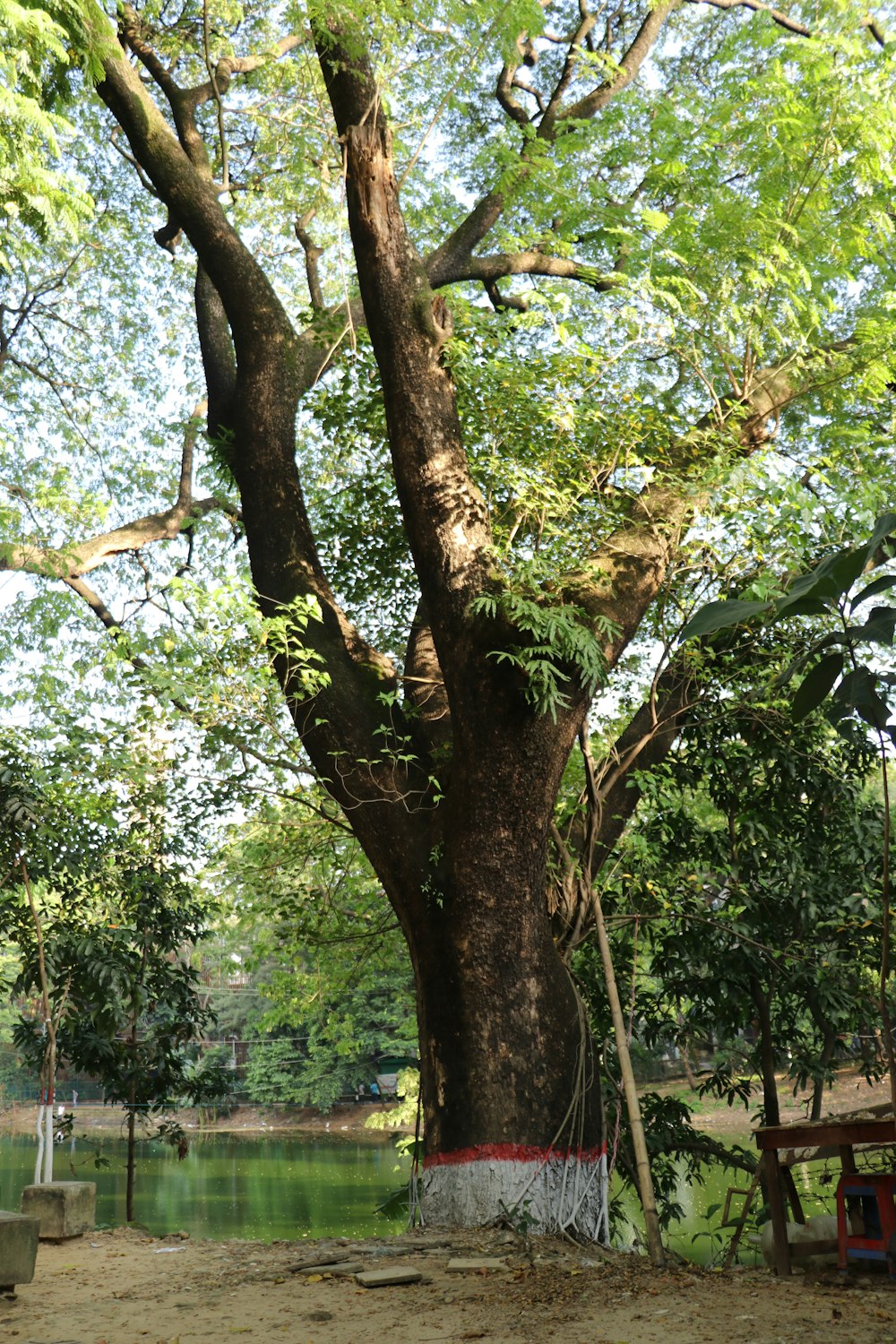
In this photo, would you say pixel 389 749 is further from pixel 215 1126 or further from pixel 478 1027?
pixel 215 1126

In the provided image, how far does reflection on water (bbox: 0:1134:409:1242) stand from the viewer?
1257cm

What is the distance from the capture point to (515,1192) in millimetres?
4520

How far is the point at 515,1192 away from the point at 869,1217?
1.37 m

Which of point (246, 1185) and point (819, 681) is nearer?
point (819, 681)

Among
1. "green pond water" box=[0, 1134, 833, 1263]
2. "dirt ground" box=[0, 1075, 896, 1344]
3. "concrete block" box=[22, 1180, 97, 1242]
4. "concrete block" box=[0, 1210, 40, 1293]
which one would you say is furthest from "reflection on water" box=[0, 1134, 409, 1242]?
"concrete block" box=[0, 1210, 40, 1293]

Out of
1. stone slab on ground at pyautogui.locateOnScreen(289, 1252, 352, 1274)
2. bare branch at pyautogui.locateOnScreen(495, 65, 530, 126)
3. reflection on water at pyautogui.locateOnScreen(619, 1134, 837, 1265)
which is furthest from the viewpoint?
reflection on water at pyautogui.locateOnScreen(619, 1134, 837, 1265)

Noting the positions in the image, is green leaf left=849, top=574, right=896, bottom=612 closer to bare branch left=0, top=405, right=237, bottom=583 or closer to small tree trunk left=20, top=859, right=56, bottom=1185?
small tree trunk left=20, top=859, right=56, bottom=1185

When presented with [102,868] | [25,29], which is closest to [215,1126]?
[102,868]

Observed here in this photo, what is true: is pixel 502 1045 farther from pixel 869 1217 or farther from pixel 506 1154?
pixel 869 1217

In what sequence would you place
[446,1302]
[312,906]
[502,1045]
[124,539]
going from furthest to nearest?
[124,539]
[312,906]
[502,1045]
[446,1302]

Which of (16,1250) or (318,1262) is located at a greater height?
(16,1250)

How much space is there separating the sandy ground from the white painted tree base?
130 mm

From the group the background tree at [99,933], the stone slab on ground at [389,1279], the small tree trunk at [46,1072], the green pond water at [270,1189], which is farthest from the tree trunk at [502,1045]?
the green pond water at [270,1189]

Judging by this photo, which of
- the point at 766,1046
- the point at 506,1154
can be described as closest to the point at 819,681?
the point at 506,1154
